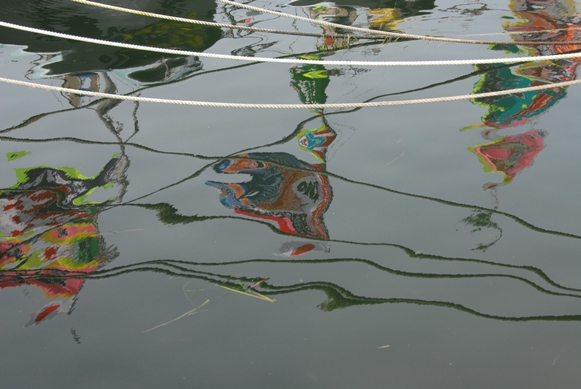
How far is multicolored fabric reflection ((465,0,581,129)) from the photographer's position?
370 cm

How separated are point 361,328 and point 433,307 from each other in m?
0.32

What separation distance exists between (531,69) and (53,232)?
3746mm

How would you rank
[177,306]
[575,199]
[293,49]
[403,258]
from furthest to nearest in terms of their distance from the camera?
1. [293,49]
2. [575,199]
3. [403,258]
4. [177,306]

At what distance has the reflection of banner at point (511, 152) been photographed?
308cm

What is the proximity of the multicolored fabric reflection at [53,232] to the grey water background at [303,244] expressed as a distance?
0.08 feet

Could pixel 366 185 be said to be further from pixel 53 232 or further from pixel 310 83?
pixel 53 232

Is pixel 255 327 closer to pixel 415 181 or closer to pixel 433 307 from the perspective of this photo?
pixel 433 307

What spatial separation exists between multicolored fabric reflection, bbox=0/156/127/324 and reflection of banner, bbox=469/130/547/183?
2091 mm

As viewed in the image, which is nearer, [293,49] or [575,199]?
[575,199]

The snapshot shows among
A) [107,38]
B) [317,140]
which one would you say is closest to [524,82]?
[317,140]

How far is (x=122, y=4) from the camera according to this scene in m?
5.36

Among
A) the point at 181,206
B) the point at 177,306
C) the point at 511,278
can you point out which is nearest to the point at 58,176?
the point at 181,206

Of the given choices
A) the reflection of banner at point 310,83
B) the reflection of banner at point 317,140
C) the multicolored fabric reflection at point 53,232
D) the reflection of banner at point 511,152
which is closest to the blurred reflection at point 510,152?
the reflection of banner at point 511,152

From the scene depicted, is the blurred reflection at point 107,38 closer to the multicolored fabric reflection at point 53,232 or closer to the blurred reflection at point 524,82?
the multicolored fabric reflection at point 53,232
